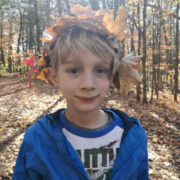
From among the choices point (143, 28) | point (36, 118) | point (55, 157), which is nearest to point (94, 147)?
point (55, 157)

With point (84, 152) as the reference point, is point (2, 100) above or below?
below

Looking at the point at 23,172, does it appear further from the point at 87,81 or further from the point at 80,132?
the point at 87,81

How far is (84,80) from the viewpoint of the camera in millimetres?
1123

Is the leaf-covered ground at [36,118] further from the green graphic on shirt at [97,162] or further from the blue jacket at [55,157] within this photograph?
the green graphic on shirt at [97,162]

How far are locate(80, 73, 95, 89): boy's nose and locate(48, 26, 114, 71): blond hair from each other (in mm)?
152

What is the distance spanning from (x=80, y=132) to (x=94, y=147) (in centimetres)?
15

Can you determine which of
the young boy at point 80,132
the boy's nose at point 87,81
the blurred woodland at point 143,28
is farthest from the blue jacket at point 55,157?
the blurred woodland at point 143,28

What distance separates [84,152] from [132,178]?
16.7 inches

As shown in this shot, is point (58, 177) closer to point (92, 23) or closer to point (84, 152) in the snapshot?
point (84, 152)

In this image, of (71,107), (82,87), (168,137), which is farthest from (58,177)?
(168,137)

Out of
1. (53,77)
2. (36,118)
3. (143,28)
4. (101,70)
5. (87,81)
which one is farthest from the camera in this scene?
(143,28)

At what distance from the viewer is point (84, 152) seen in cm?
125

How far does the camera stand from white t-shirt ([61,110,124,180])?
1.25 meters

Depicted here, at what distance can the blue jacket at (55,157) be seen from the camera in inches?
45.5
